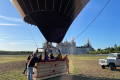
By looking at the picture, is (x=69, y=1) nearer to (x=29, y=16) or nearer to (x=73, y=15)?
(x=73, y=15)

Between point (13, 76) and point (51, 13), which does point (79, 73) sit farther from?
point (51, 13)

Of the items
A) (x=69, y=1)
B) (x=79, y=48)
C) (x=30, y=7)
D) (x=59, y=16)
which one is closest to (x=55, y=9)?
(x=59, y=16)

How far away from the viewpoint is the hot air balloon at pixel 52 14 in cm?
1112

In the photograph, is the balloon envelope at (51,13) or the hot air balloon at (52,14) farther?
the balloon envelope at (51,13)

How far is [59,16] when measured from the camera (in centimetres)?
1273

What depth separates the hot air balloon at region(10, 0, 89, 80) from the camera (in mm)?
11125

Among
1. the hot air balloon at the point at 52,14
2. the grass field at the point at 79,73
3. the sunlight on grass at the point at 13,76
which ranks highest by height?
the hot air balloon at the point at 52,14

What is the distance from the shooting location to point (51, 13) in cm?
1232

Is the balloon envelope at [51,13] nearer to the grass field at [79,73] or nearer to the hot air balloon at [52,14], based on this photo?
the hot air balloon at [52,14]

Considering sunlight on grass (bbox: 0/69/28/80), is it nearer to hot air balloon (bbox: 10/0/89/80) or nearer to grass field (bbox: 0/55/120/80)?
grass field (bbox: 0/55/120/80)

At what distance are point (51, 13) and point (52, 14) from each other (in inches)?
6.7

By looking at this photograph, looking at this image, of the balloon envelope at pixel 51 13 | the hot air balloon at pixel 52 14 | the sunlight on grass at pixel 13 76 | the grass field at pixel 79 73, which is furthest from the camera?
the balloon envelope at pixel 51 13

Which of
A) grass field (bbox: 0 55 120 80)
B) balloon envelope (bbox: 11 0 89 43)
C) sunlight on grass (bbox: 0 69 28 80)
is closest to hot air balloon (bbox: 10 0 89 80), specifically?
balloon envelope (bbox: 11 0 89 43)

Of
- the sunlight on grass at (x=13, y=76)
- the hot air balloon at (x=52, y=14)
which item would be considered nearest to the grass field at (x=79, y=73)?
the sunlight on grass at (x=13, y=76)
